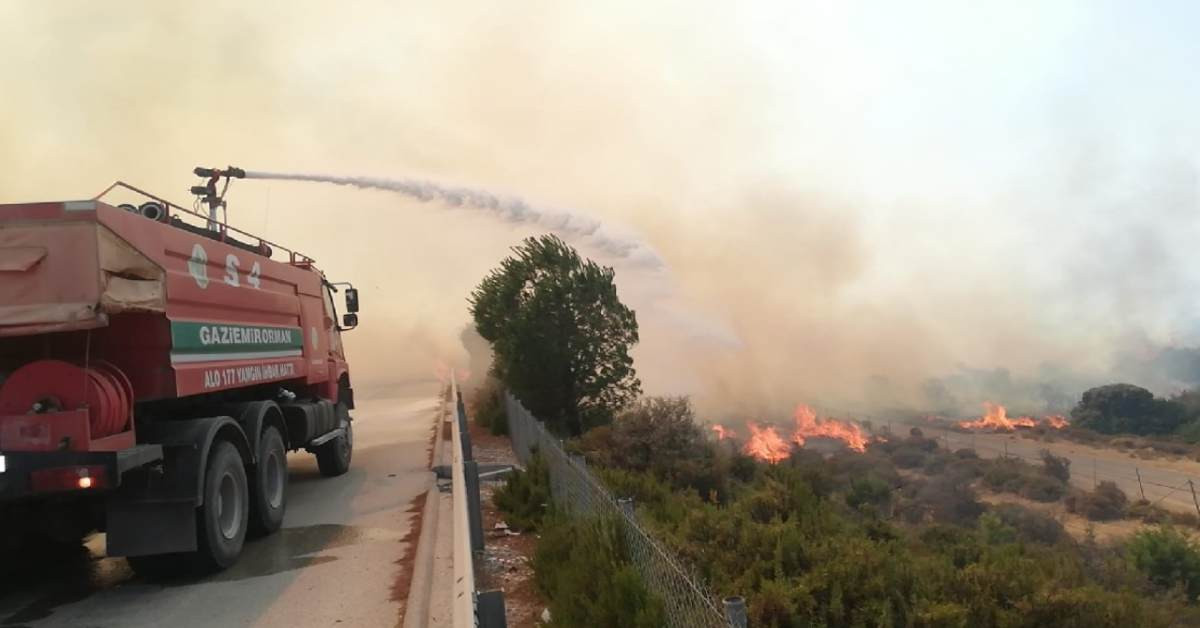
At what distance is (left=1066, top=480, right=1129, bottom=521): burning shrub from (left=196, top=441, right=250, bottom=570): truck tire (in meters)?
36.9

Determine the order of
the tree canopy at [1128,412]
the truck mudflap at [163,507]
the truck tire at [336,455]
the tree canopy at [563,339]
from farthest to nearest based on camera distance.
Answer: the tree canopy at [1128,412], the tree canopy at [563,339], the truck tire at [336,455], the truck mudflap at [163,507]

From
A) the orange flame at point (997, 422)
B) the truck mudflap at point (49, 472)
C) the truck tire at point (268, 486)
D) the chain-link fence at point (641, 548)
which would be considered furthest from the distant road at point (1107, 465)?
the truck mudflap at point (49, 472)

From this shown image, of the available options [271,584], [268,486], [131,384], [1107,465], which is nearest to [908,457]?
[1107,465]

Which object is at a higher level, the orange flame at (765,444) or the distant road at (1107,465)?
the orange flame at (765,444)

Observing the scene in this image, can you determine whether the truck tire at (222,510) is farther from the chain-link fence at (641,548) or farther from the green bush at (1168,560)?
the green bush at (1168,560)

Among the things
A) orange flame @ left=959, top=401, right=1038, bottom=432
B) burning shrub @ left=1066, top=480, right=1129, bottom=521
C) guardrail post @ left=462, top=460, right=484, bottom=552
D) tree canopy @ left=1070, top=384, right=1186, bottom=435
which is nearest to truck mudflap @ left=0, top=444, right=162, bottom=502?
guardrail post @ left=462, top=460, right=484, bottom=552

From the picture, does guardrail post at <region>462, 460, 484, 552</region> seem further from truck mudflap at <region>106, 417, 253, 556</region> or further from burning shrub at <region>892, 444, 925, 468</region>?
burning shrub at <region>892, 444, 925, 468</region>

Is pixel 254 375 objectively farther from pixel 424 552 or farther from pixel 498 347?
pixel 498 347

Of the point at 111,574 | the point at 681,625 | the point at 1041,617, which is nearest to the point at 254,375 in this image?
the point at 111,574

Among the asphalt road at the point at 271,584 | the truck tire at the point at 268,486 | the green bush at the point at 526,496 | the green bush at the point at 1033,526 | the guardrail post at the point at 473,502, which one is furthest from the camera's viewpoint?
the green bush at the point at 1033,526

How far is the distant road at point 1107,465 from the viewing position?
4219cm

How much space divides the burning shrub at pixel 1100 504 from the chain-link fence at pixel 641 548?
112 ft

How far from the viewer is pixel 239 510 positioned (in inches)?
288

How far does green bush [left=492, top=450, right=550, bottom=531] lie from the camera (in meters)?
8.73
